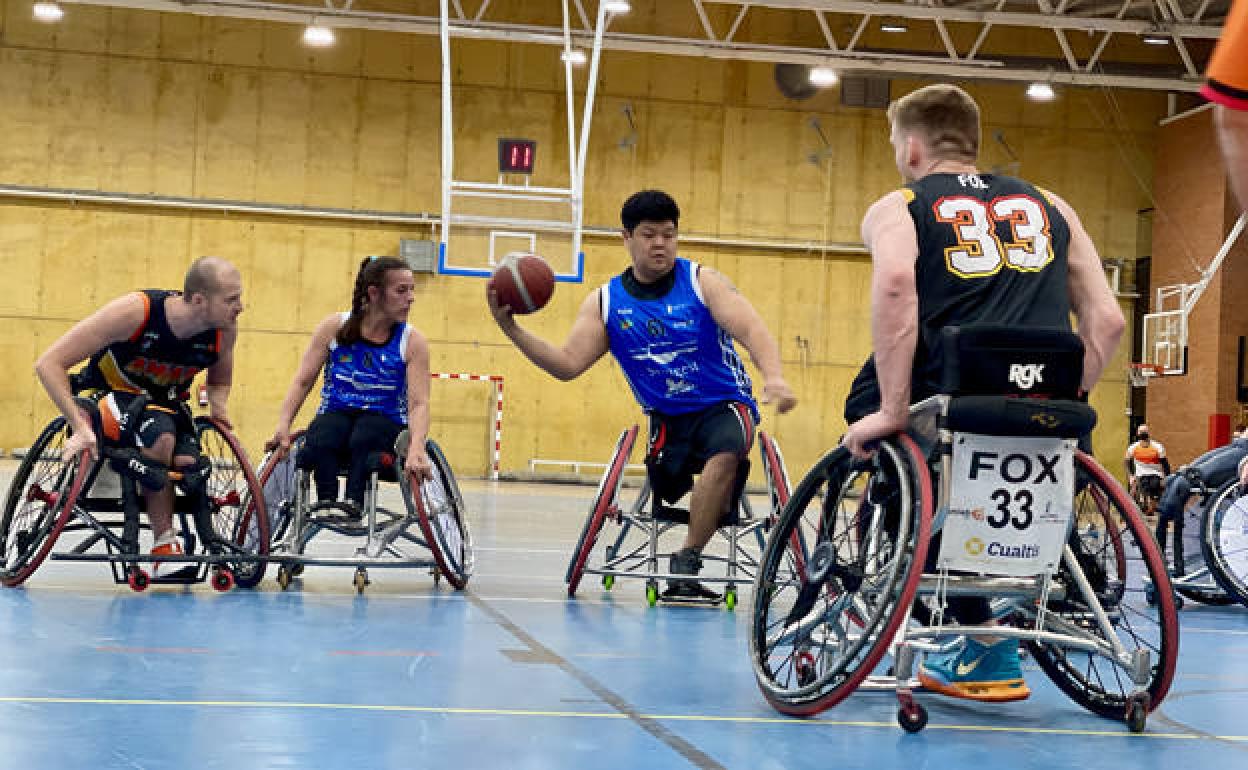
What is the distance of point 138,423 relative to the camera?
198 inches

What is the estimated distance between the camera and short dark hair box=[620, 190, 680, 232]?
205 inches

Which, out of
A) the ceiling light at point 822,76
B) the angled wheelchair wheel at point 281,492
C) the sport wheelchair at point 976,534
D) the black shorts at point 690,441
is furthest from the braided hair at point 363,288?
the ceiling light at point 822,76

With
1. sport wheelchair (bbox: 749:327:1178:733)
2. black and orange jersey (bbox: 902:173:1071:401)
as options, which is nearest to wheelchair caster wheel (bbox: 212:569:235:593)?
sport wheelchair (bbox: 749:327:1178:733)

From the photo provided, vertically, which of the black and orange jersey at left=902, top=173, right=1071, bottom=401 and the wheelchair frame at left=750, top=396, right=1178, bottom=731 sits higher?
the black and orange jersey at left=902, top=173, right=1071, bottom=401

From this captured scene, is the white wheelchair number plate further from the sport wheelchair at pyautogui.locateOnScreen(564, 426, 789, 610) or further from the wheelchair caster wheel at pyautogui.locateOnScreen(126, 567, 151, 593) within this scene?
the wheelchair caster wheel at pyautogui.locateOnScreen(126, 567, 151, 593)

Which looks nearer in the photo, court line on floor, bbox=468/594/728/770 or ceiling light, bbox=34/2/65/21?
court line on floor, bbox=468/594/728/770

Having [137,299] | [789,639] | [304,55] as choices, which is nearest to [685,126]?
[304,55]

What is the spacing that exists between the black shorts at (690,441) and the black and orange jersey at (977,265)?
74.4 inches

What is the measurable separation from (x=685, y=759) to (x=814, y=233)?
59.1ft

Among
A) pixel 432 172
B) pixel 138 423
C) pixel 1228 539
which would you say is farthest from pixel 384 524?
pixel 432 172

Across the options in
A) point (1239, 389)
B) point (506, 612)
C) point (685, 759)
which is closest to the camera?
point (685, 759)

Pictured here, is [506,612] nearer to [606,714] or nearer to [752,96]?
[606,714]

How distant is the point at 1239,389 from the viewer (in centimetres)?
1850

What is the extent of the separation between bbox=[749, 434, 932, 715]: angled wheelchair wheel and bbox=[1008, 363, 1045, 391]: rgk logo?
254 millimetres
